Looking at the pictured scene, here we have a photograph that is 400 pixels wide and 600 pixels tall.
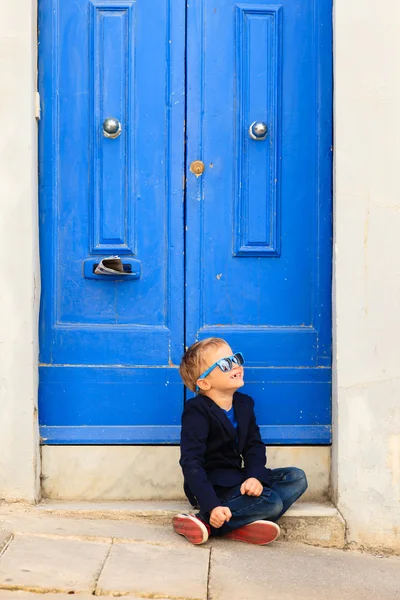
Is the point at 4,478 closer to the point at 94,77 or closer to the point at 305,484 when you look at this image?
the point at 305,484

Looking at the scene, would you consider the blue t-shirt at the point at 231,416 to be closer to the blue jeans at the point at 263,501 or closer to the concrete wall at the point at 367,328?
the blue jeans at the point at 263,501

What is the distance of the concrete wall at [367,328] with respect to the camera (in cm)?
427

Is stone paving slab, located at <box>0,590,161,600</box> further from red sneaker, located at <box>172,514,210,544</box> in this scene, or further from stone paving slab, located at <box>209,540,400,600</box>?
red sneaker, located at <box>172,514,210,544</box>

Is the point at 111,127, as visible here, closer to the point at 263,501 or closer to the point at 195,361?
the point at 195,361

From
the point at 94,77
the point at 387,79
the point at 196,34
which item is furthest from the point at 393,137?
the point at 94,77

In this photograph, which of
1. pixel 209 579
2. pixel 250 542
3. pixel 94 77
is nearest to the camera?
pixel 209 579

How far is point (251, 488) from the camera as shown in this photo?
159 inches

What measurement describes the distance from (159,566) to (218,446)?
26.1 inches

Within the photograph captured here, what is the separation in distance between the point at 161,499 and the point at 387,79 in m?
2.18

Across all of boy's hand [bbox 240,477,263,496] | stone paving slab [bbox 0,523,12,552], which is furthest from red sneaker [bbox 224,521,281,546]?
stone paving slab [bbox 0,523,12,552]

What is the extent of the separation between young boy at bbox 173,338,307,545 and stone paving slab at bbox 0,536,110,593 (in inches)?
17.9

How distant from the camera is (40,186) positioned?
4406 millimetres

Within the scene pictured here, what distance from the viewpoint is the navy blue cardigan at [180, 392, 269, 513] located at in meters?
4.11

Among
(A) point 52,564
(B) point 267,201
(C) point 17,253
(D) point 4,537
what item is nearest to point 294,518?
(A) point 52,564
